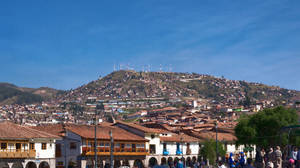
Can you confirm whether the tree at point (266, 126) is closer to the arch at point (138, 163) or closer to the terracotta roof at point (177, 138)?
the terracotta roof at point (177, 138)

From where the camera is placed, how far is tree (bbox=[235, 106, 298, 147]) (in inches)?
2763

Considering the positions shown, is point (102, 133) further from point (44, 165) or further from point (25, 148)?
point (25, 148)

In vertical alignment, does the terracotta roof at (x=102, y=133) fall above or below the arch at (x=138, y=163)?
above

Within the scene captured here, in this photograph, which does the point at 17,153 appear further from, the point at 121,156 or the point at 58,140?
the point at 121,156

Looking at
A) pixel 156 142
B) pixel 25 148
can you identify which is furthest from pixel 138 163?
pixel 25 148

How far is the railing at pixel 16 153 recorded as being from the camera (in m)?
52.6

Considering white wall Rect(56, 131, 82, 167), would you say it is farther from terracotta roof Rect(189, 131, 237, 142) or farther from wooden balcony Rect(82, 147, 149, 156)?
terracotta roof Rect(189, 131, 237, 142)

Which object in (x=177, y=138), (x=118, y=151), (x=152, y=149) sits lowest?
(x=152, y=149)

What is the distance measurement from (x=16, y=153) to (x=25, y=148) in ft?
5.56

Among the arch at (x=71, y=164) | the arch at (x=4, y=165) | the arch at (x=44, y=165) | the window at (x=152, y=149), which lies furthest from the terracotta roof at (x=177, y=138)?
the arch at (x=4, y=165)

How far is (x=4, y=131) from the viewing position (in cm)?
5462

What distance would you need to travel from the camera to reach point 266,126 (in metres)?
72.0

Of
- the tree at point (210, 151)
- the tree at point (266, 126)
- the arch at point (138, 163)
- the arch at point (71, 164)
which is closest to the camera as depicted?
the arch at point (71, 164)

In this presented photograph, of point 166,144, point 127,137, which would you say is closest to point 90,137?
point 127,137
